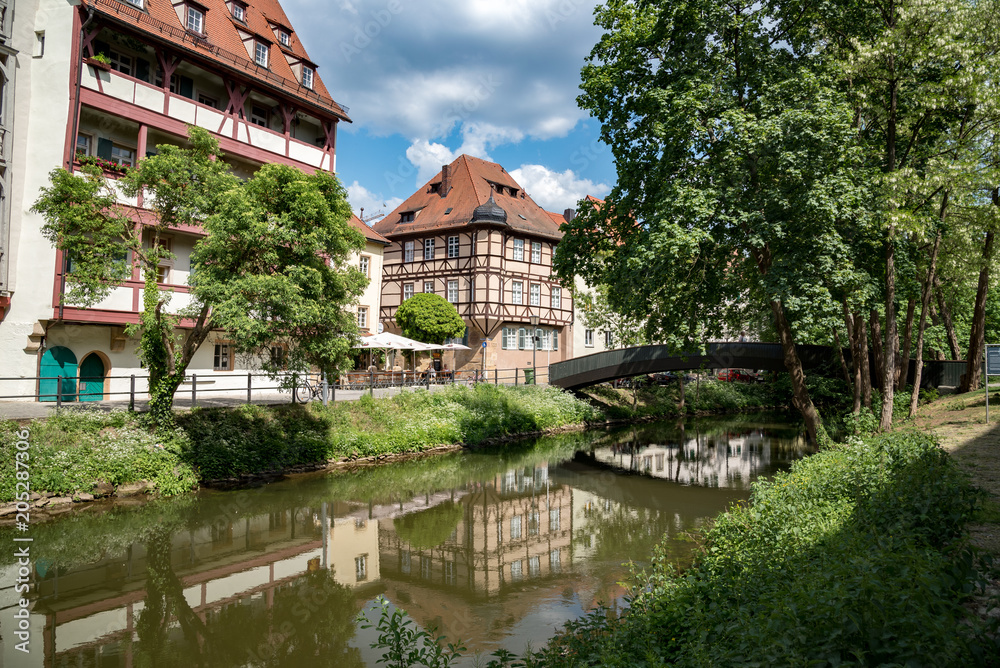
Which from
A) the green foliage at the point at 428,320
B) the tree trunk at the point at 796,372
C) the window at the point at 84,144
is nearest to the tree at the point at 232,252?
the window at the point at 84,144

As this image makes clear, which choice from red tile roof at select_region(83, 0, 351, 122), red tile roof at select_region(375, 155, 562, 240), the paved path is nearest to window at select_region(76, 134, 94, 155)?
red tile roof at select_region(83, 0, 351, 122)

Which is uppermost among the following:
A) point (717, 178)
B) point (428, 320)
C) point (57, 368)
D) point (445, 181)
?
point (445, 181)

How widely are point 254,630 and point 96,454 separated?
25.3ft

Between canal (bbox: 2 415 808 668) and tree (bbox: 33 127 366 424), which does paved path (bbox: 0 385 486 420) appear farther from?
canal (bbox: 2 415 808 668)

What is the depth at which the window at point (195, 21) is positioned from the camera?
21819 mm

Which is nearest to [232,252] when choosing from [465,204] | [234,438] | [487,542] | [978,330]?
[234,438]

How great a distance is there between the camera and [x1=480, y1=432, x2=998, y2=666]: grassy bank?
145 inches

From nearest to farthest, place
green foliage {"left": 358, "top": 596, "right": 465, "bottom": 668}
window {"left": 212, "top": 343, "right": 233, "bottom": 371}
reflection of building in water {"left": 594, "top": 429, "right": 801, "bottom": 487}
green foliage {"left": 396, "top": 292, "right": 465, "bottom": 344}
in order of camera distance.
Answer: green foliage {"left": 358, "top": 596, "right": 465, "bottom": 668}, reflection of building in water {"left": 594, "top": 429, "right": 801, "bottom": 487}, window {"left": 212, "top": 343, "right": 233, "bottom": 371}, green foliage {"left": 396, "top": 292, "right": 465, "bottom": 344}

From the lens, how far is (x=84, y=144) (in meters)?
19.0

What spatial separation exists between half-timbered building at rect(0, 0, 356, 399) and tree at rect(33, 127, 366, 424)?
375cm

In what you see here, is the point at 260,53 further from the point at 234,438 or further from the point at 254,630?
the point at 254,630

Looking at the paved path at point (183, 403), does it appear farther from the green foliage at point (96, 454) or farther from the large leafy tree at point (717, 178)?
the large leafy tree at point (717, 178)

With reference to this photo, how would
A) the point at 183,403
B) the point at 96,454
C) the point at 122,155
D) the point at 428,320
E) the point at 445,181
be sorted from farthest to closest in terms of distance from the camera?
the point at 445,181 < the point at 428,320 < the point at 122,155 < the point at 183,403 < the point at 96,454

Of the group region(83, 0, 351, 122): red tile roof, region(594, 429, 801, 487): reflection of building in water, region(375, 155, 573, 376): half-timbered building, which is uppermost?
region(83, 0, 351, 122): red tile roof
